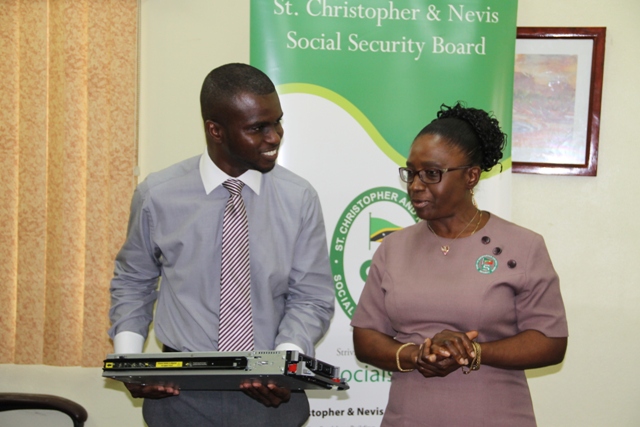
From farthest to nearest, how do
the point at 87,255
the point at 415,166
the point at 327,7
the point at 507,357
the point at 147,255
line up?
1. the point at 87,255
2. the point at 327,7
3. the point at 147,255
4. the point at 415,166
5. the point at 507,357

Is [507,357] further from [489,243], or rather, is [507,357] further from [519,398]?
[489,243]

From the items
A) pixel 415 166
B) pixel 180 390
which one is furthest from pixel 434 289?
pixel 180 390

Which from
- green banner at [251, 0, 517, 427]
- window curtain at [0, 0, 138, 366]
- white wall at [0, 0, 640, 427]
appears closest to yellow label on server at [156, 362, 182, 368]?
green banner at [251, 0, 517, 427]

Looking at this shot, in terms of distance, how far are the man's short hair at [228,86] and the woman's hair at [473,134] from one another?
55 centimetres

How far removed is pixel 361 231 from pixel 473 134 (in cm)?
121

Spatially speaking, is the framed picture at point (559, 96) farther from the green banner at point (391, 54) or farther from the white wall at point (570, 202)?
the green banner at point (391, 54)

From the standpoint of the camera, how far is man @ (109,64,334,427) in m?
2.34

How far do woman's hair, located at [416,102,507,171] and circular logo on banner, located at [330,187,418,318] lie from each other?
42.9 inches

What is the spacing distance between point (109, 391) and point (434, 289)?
2453 millimetres

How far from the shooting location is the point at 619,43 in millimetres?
3926

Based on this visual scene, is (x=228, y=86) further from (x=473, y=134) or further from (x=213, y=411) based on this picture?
(x=213, y=411)

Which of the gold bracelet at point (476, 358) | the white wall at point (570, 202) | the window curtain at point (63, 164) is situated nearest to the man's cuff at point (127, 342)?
the gold bracelet at point (476, 358)

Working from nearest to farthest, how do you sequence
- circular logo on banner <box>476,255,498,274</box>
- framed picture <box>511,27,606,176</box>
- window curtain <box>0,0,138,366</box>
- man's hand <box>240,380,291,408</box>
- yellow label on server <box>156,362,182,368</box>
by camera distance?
yellow label on server <box>156,362,182,368</box>, man's hand <box>240,380,291,408</box>, circular logo on banner <box>476,255,498,274</box>, window curtain <box>0,0,138,366</box>, framed picture <box>511,27,606,176</box>

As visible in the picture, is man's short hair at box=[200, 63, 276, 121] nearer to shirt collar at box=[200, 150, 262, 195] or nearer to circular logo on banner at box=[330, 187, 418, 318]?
shirt collar at box=[200, 150, 262, 195]
